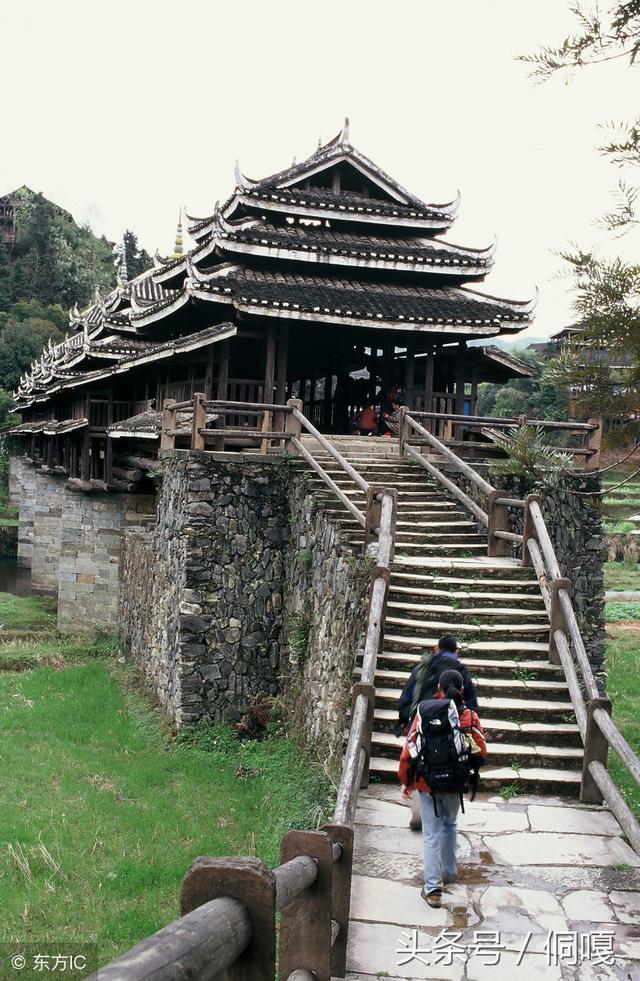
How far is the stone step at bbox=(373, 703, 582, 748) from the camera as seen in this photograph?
7.55 m

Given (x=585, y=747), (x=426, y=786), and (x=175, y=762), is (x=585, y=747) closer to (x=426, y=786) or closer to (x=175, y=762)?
(x=426, y=786)

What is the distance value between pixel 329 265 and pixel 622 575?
78.4ft

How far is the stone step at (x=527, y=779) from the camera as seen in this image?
7.10 meters

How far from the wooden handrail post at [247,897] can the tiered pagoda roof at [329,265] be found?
44.3 feet

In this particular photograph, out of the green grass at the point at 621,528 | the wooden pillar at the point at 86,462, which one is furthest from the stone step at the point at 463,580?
the green grass at the point at 621,528

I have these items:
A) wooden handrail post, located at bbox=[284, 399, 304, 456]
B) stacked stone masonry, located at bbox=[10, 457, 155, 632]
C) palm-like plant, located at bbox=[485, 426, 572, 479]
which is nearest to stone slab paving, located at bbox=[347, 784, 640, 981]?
palm-like plant, located at bbox=[485, 426, 572, 479]

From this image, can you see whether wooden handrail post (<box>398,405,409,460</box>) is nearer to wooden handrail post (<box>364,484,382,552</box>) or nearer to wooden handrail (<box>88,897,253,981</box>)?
wooden handrail post (<box>364,484,382,552</box>)

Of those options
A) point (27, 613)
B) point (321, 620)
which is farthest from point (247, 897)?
point (27, 613)

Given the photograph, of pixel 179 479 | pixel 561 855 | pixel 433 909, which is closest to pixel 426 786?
pixel 433 909

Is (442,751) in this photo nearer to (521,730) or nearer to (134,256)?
(521,730)

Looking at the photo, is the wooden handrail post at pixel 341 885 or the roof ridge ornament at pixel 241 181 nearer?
the wooden handrail post at pixel 341 885

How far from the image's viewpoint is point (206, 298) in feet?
51.2

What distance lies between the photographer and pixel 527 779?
7.09 m

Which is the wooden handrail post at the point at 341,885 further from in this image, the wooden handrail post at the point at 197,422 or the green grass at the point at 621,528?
the green grass at the point at 621,528
